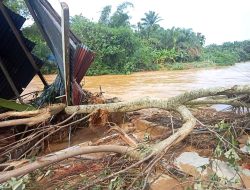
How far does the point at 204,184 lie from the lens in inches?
116

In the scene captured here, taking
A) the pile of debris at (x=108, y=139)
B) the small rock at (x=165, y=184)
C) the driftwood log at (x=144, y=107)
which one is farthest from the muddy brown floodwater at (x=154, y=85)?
the small rock at (x=165, y=184)

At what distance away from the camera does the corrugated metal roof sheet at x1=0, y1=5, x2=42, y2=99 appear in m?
6.19

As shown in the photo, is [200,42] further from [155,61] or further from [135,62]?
[135,62]

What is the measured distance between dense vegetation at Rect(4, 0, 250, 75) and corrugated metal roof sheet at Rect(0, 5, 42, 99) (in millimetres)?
8530

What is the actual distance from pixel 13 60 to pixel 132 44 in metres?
21.3

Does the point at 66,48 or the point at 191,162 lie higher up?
the point at 66,48

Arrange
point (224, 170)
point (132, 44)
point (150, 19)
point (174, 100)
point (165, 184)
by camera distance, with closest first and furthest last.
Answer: point (165, 184)
point (224, 170)
point (174, 100)
point (132, 44)
point (150, 19)

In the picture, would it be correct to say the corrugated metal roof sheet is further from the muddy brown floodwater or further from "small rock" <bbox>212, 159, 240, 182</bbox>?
"small rock" <bbox>212, 159, 240, 182</bbox>

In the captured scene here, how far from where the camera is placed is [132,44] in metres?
27.4

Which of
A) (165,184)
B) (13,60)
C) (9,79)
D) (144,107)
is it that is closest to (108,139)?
(144,107)

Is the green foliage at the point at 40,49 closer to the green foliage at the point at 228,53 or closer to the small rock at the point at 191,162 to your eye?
the green foliage at the point at 228,53

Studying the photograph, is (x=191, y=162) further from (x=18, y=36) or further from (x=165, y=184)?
(x=18, y=36)

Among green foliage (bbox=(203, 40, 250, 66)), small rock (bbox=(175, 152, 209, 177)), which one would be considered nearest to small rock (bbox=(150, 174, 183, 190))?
small rock (bbox=(175, 152, 209, 177))

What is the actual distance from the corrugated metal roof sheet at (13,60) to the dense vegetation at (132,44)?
28.0ft
